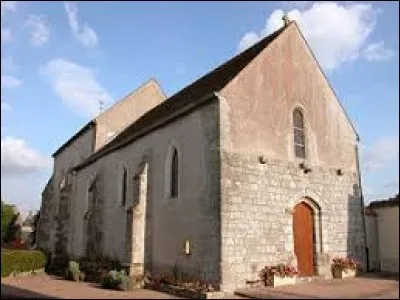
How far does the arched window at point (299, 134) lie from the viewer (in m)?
18.1

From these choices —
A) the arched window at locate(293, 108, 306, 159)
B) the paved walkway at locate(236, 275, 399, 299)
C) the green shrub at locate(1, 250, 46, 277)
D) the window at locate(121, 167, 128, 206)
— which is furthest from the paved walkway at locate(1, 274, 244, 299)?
the arched window at locate(293, 108, 306, 159)

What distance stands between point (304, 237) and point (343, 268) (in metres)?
1.96

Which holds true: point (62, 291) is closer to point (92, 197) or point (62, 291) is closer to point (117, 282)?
point (117, 282)

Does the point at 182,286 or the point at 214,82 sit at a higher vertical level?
the point at 214,82

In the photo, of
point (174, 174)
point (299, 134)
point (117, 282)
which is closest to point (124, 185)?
point (174, 174)

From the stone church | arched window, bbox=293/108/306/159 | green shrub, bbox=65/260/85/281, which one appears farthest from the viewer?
green shrub, bbox=65/260/85/281

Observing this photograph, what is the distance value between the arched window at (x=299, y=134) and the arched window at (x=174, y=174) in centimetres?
469

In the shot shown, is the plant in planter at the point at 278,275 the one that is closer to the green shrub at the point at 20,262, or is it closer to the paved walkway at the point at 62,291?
the paved walkway at the point at 62,291

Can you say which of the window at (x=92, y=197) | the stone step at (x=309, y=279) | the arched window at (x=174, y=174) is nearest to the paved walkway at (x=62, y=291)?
the stone step at (x=309, y=279)

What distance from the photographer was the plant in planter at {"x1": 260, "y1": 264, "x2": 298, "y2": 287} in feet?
50.1

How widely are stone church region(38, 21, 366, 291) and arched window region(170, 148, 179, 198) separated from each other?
0.21 ft

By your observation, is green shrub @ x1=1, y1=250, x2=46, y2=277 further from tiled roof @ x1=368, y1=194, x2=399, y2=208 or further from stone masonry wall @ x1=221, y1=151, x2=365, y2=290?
tiled roof @ x1=368, y1=194, x2=399, y2=208

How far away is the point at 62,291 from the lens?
606 inches

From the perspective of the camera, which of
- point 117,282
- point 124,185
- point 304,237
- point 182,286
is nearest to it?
point 182,286
